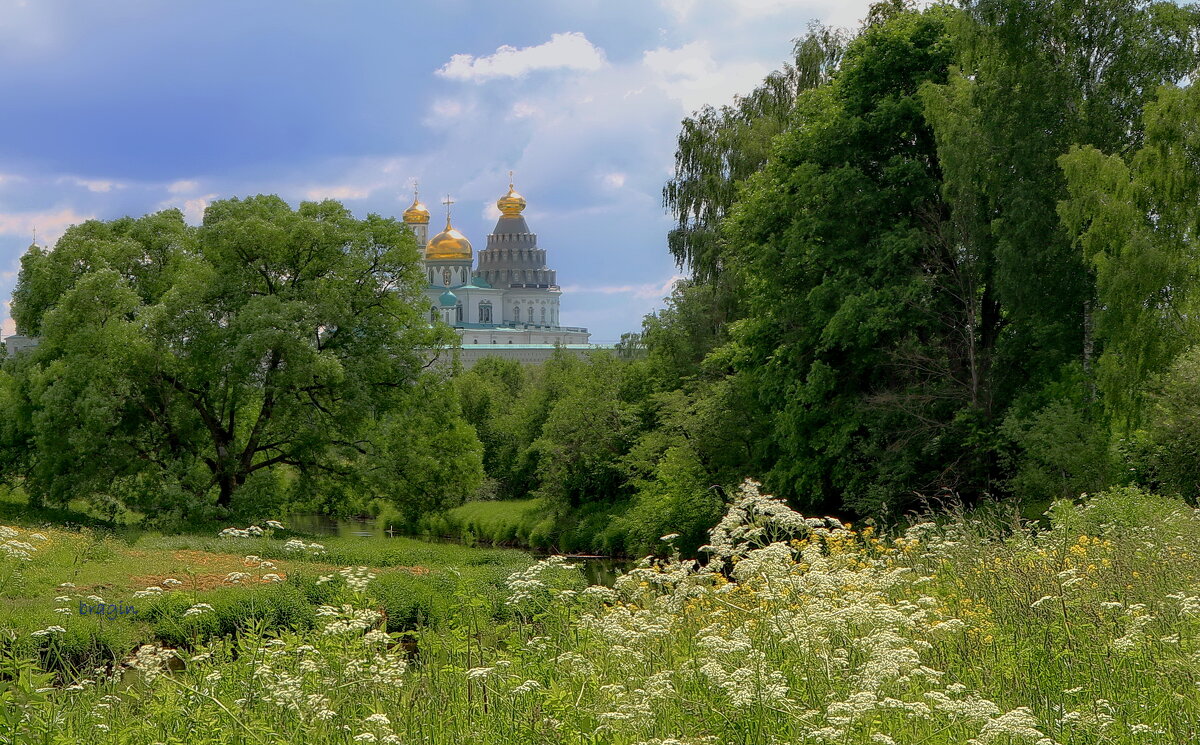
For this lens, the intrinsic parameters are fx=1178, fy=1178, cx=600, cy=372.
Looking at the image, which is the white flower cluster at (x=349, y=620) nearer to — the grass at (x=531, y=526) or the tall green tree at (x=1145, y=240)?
the tall green tree at (x=1145, y=240)

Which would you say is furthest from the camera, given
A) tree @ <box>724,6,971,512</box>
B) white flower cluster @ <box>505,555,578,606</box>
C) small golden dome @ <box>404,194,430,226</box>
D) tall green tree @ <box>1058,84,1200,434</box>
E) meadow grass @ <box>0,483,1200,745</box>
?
small golden dome @ <box>404,194,430,226</box>

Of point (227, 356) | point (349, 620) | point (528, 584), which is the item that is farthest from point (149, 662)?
point (227, 356)

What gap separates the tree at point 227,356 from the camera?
2845cm

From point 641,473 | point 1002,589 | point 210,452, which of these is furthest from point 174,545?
point 1002,589

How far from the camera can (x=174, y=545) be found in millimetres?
22547

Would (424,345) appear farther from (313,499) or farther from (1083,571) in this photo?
(1083,571)

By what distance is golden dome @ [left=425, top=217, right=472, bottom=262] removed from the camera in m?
148

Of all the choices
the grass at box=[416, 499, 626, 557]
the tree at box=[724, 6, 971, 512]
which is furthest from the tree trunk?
the tree at box=[724, 6, 971, 512]

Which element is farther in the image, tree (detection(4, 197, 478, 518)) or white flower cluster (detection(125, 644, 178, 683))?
tree (detection(4, 197, 478, 518))

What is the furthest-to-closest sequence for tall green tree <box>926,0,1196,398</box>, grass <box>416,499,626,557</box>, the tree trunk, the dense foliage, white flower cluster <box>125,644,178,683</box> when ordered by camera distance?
1. grass <box>416,499,626,557</box>
2. the tree trunk
3. tall green tree <box>926,0,1196,398</box>
4. the dense foliage
5. white flower cluster <box>125,644,178,683</box>

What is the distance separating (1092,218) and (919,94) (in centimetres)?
558

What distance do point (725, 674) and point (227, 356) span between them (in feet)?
83.9

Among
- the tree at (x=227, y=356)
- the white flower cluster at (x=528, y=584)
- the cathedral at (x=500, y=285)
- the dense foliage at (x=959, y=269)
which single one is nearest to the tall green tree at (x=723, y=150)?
the dense foliage at (x=959, y=269)

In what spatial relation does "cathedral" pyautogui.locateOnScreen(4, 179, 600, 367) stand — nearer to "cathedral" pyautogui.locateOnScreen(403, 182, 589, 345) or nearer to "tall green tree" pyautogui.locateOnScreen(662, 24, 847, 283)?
"cathedral" pyautogui.locateOnScreen(403, 182, 589, 345)
